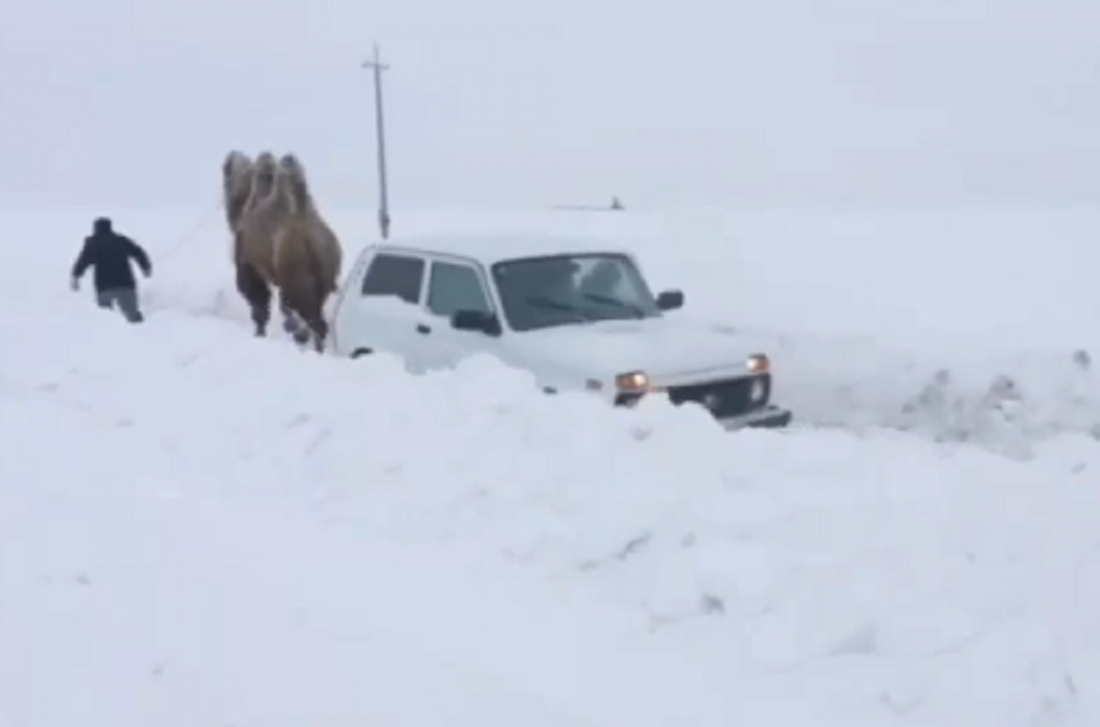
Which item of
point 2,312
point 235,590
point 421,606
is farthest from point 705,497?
point 2,312

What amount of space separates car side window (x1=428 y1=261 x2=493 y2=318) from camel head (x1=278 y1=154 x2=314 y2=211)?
4.99 meters

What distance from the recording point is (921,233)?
110 ft

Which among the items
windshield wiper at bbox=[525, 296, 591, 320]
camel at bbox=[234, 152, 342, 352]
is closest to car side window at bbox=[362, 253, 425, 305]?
windshield wiper at bbox=[525, 296, 591, 320]

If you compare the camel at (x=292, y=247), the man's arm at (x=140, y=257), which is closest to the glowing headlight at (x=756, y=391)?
the camel at (x=292, y=247)

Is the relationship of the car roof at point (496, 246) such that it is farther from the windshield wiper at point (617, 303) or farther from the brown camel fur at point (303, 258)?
the brown camel fur at point (303, 258)

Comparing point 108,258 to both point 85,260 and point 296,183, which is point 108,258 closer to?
point 85,260

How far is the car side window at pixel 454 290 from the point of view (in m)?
10.2

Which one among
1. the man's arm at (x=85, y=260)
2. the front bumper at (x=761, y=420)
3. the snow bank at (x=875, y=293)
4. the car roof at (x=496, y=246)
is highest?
the car roof at (x=496, y=246)

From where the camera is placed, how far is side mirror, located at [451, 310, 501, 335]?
9.84 meters

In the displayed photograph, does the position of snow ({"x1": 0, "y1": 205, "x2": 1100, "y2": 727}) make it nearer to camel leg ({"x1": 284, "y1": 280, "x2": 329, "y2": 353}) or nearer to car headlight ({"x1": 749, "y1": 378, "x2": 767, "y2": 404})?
car headlight ({"x1": 749, "y1": 378, "x2": 767, "y2": 404})

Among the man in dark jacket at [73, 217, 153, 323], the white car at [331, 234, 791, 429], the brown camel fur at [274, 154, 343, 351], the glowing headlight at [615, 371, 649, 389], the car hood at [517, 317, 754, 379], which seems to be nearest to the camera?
the glowing headlight at [615, 371, 649, 389]

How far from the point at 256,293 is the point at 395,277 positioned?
538 centimetres

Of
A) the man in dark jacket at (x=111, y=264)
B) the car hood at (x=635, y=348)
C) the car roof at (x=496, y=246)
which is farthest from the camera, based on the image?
the man in dark jacket at (x=111, y=264)

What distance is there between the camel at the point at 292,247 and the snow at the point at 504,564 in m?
5.18
